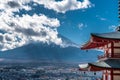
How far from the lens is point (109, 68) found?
26.9m

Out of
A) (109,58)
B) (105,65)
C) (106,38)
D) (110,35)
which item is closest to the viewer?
(105,65)

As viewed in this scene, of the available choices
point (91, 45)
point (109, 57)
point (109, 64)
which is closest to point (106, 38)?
point (109, 57)

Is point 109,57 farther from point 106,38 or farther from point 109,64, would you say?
point 106,38

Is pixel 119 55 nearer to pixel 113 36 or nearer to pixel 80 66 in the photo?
pixel 113 36

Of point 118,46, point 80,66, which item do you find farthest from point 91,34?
point 80,66

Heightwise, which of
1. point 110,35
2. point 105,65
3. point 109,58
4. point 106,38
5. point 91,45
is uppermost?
point 110,35

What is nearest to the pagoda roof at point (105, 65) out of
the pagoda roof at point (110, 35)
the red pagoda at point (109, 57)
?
the red pagoda at point (109, 57)

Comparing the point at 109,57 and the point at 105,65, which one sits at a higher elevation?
the point at 109,57

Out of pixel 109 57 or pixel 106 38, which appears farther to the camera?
pixel 109 57

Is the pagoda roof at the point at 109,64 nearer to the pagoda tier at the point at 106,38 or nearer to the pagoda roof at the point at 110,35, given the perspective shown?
the pagoda tier at the point at 106,38

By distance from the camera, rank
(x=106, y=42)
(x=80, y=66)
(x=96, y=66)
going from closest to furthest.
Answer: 1. (x=96, y=66)
2. (x=106, y=42)
3. (x=80, y=66)

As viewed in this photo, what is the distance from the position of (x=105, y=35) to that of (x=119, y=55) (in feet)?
5.65

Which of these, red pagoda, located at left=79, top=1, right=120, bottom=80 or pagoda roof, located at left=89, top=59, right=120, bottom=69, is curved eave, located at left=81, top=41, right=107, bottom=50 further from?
pagoda roof, located at left=89, top=59, right=120, bottom=69

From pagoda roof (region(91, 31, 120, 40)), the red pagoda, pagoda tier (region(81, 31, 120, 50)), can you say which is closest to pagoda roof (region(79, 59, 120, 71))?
the red pagoda
